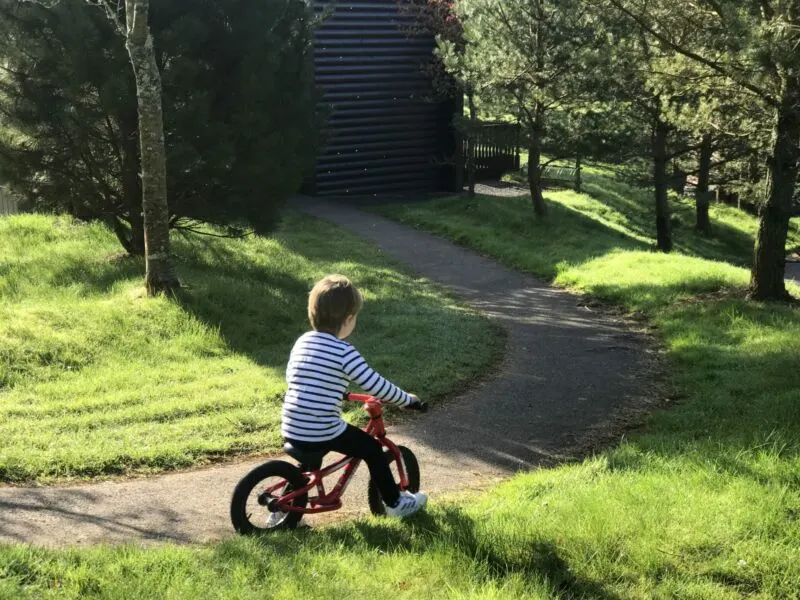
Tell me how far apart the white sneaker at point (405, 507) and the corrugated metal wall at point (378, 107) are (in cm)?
1521

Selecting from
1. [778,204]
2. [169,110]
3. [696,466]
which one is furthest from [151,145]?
[778,204]

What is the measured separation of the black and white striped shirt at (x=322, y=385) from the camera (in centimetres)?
433

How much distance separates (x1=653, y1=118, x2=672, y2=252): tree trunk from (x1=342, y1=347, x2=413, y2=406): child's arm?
40.7ft

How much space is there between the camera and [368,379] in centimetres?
433

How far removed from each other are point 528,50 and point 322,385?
11977 mm

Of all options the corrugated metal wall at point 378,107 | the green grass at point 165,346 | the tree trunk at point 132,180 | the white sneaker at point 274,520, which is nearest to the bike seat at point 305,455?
the white sneaker at point 274,520

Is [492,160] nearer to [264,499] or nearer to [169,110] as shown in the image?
[169,110]

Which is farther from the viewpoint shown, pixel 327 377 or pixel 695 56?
pixel 695 56

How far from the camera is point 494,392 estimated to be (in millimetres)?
7738

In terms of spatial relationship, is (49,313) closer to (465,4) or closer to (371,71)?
(465,4)

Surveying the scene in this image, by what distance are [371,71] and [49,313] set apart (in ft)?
42.8

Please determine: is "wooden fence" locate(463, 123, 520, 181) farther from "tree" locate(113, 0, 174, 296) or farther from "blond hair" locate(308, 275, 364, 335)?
"blond hair" locate(308, 275, 364, 335)

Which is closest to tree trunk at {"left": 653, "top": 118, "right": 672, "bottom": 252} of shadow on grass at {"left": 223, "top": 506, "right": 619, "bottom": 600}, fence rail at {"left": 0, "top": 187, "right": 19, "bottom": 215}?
fence rail at {"left": 0, "top": 187, "right": 19, "bottom": 215}

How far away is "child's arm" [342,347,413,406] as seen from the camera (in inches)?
170
